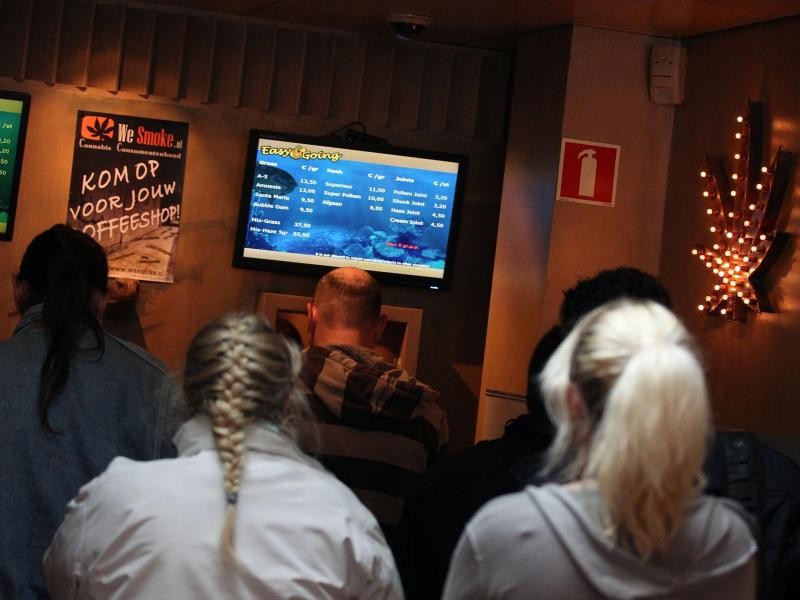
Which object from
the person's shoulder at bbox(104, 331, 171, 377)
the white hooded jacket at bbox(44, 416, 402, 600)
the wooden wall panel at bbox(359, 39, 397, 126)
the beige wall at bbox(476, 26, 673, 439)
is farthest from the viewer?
the wooden wall panel at bbox(359, 39, 397, 126)

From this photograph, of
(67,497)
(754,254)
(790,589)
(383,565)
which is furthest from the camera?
(754,254)

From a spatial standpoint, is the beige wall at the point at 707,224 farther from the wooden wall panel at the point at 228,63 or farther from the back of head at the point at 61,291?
the back of head at the point at 61,291

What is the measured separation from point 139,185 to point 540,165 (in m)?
1.75

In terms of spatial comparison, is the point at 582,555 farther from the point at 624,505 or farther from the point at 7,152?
the point at 7,152

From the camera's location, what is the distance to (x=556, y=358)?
5.31 feet

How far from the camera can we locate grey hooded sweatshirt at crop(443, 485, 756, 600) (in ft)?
4.87

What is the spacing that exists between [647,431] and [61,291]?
1.57 meters

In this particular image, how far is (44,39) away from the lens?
16.3 ft

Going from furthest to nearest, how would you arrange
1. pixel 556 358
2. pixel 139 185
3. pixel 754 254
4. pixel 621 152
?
1. pixel 139 185
2. pixel 621 152
3. pixel 754 254
4. pixel 556 358

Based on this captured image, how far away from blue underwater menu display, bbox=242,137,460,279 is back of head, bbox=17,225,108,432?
7.61 ft

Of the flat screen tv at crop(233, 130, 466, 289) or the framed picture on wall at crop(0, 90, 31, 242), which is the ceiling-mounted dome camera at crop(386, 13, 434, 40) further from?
the framed picture on wall at crop(0, 90, 31, 242)

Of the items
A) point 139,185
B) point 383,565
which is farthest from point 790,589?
point 139,185

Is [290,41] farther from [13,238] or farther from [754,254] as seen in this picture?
[754,254]

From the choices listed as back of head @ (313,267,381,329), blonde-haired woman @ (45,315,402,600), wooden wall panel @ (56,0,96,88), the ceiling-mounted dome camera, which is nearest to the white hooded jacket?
blonde-haired woman @ (45,315,402,600)
